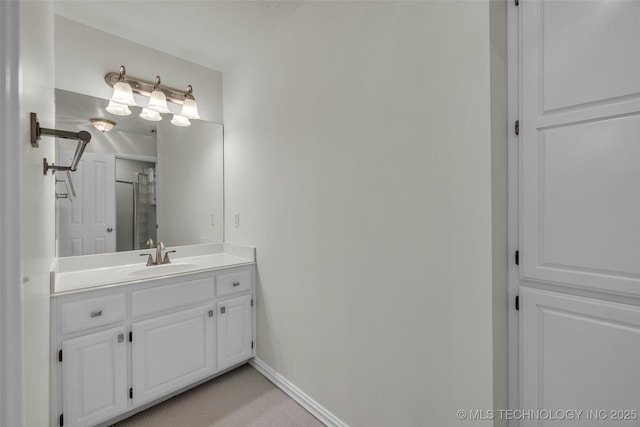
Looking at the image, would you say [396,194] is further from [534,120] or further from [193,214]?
[193,214]

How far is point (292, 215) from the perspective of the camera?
1998 millimetres

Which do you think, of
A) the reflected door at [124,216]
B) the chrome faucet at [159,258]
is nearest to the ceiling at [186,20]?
the reflected door at [124,216]

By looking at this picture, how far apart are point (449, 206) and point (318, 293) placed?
100 cm

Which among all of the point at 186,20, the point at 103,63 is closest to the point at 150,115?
the point at 103,63

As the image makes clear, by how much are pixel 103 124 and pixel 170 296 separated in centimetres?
137

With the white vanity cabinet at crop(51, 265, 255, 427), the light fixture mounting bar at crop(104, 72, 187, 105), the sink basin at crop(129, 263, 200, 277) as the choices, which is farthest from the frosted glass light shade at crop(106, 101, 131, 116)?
the white vanity cabinet at crop(51, 265, 255, 427)

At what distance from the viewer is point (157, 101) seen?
2287mm

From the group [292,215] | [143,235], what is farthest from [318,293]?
[143,235]

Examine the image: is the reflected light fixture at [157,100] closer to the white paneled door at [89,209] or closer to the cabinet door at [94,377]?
the white paneled door at [89,209]

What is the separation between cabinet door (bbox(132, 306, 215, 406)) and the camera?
179cm

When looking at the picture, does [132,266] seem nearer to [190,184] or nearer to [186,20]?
[190,184]

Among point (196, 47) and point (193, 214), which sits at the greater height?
point (196, 47)

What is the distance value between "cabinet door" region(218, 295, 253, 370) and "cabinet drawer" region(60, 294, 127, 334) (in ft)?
2.12

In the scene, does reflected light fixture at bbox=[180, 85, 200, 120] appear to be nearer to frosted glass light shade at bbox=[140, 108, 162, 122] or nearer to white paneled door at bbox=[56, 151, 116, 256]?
frosted glass light shade at bbox=[140, 108, 162, 122]
